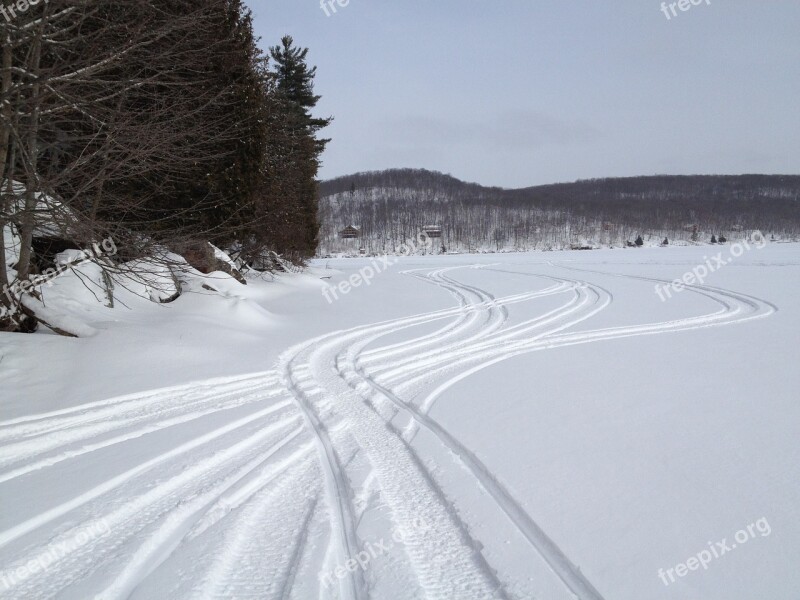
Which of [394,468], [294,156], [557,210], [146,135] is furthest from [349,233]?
[394,468]

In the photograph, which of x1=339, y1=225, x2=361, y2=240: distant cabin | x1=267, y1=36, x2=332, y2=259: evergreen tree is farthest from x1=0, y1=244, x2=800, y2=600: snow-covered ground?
x1=339, y1=225, x2=361, y2=240: distant cabin

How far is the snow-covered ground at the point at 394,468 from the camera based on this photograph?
Result: 272 centimetres

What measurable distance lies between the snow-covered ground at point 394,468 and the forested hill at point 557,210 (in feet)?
288

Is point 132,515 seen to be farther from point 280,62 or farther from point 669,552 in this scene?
point 280,62

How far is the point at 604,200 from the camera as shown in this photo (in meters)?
149

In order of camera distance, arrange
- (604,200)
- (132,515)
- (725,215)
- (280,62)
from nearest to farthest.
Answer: (132,515) < (280,62) < (725,215) < (604,200)

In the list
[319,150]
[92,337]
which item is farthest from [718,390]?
[319,150]

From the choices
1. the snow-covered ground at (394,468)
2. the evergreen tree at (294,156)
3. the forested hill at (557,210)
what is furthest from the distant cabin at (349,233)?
the snow-covered ground at (394,468)

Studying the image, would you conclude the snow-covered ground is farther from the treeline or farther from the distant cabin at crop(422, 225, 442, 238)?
the distant cabin at crop(422, 225, 442, 238)

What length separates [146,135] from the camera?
5.92 m

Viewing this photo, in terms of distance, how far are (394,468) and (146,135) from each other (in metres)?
5.13

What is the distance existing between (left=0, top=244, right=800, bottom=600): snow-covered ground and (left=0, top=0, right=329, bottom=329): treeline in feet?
6.67

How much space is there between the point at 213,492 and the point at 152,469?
74cm

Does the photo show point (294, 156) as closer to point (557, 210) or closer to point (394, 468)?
point (394, 468)
